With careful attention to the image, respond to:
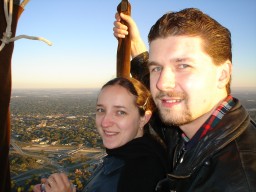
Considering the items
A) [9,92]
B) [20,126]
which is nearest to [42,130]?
[20,126]

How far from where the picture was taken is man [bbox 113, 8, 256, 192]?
137 cm

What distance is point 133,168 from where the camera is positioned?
6.11ft

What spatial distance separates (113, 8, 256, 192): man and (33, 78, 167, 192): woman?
0.17m

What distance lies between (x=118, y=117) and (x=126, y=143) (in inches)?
8.4

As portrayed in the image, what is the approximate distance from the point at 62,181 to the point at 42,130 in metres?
37.8

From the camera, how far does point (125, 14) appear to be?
2277mm

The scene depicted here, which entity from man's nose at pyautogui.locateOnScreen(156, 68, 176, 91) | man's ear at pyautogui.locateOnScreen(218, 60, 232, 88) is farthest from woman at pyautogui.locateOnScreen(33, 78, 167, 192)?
man's ear at pyautogui.locateOnScreen(218, 60, 232, 88)

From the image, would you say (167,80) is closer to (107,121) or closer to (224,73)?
(224,73)

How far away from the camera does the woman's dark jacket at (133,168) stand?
5.90 feet

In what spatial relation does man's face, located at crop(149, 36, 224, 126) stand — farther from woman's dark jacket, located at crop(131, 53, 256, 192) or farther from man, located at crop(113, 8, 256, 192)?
woman's dark jacket, located at crop(131, 53, 256, 192)

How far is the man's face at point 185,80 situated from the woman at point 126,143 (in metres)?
0.37

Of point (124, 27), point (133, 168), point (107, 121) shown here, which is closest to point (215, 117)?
point (133, 168)

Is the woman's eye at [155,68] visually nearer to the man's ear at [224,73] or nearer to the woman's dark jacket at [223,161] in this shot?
the man's ear at [224,73]

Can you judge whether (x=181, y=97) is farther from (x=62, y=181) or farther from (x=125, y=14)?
(x=62, y=181)
